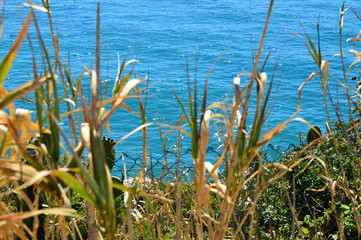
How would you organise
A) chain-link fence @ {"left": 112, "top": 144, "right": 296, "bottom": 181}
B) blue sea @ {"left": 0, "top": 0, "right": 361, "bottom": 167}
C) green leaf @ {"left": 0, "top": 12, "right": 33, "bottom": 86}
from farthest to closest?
blue sea @ {"left": 0, "top": 0, "right": 361, "bottom": 167} → chain-link fence @ {"left": 112, "top": 144, "right": 296, "bottom": 181} → green leaf @ {"left": 0, "top": 12, "right": 33, "bottom": 86}

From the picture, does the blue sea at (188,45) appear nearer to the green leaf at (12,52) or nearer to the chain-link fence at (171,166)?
the chain-link fence at (171,166)

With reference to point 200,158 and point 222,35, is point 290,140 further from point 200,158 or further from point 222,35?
point 200,158

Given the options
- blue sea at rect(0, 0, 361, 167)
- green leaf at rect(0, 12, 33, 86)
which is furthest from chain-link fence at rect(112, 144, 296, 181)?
blue sea at rect(0, 0, 361, 167)

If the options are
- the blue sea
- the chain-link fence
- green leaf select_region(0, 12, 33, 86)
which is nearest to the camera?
green leaf select_region(0, 12, 33, 86)

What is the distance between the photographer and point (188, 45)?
39.1ft

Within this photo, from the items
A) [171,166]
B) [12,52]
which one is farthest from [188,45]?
[12,52]

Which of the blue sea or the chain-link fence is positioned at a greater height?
the chain-link fence

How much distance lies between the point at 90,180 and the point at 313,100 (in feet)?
28.4

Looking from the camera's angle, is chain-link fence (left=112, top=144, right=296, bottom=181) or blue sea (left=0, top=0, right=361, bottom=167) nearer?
chain-link fence (left=112, top=144, right=296, bottom=181)

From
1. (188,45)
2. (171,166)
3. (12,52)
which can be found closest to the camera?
(12,52)

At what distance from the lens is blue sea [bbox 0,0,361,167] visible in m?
8.36

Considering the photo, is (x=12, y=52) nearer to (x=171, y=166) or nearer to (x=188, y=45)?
(x=171, y=166)

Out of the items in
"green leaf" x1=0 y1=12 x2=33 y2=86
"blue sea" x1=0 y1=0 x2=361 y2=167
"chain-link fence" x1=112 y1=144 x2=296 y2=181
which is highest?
"green leaf" x1=0 y1=12 x2=33 y2=86

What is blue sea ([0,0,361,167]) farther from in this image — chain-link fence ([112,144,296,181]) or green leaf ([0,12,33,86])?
green leaf ([0,12,33,86])
